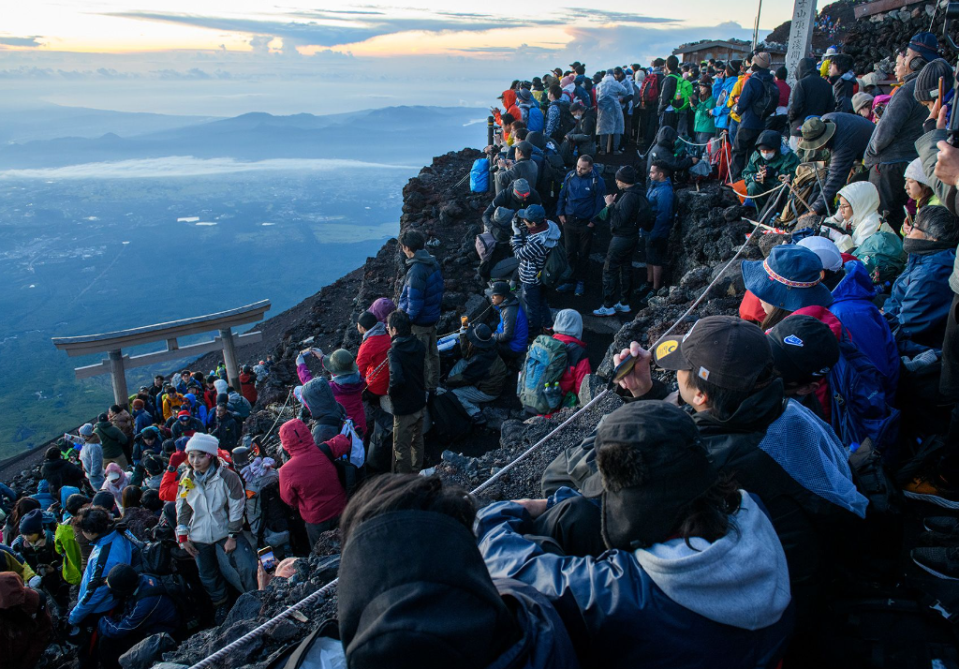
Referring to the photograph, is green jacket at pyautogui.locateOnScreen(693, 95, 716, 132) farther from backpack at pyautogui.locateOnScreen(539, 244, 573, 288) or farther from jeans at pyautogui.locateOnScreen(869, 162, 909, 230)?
jeans at pyautogui.locateOnScreen(869, 162, 909, 230)

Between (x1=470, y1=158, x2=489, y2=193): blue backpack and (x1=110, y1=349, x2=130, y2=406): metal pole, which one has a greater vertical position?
(x1=470, y1=158, x2=489, y2=193): blue backpack

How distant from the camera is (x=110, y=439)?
33.6ft

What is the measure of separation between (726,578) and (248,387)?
14.2 meters

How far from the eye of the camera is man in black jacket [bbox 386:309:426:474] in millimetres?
6500

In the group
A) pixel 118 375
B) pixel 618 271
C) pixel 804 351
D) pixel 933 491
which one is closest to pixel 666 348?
pixel 804 351

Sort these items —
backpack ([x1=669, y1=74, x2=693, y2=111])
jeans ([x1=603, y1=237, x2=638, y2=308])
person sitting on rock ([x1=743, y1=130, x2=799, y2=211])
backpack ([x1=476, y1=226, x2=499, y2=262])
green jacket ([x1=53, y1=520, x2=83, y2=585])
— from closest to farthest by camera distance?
1. green jacket ([x1=53, y1=520, x2=83, y2=585])
2. person sitting on rock ([x1=743, y1=130, x2=799, y2=211])
3. jeans ([x1=603, y1=237, x2=638, y2=308])
4. backpack ([x1=476, y1=226, x2=499, y2=262])
5. backpack ([x1=669, y1=74, x2=693, y2=111])

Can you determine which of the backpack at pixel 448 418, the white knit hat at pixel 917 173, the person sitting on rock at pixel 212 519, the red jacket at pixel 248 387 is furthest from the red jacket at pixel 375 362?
the red jacket at pixel 248 387

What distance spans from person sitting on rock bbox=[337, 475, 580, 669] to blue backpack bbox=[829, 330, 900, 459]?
2.70m

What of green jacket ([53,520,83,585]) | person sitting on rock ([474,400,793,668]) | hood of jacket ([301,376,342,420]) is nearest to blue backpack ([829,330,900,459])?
person sitting on rock ([474,400,793,668])

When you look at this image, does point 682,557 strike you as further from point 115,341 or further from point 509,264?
point 115,341

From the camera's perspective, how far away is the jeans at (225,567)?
517cm

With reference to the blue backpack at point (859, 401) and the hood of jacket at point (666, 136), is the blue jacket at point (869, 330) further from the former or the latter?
the hood of jacket at point (666, 136)

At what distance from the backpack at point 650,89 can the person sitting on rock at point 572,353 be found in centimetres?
969

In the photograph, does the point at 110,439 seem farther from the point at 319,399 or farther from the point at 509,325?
the point at 509,325
